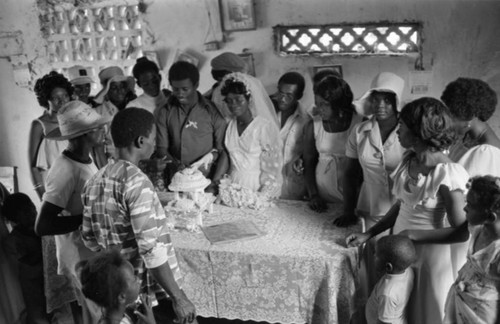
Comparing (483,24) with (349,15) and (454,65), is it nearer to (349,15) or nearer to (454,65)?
(454,65)

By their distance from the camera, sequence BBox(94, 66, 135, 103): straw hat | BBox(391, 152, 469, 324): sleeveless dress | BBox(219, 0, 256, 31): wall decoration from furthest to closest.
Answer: BBox(219, 0, 256, 31): wall decoration → BBox(94, 66, 135, 103): straw hat → BBox(391, 152, 469, 324): sleeveless dress

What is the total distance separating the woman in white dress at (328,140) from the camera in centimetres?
304

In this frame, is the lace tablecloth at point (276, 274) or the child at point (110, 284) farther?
the lace tablecloth at point (276, 274)

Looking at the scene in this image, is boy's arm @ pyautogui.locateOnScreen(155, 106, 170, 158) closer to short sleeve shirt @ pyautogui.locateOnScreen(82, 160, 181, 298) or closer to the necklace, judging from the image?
short sleeve shirt @ pyautogui.locateOnScreen(82, 160, 181, 298)

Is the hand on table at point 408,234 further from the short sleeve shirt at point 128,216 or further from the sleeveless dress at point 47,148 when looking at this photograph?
the sleeveless dress at point 47,148

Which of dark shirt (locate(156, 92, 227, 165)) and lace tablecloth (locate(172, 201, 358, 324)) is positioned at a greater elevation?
dark shirt (locate(156, 92, 227, 165))

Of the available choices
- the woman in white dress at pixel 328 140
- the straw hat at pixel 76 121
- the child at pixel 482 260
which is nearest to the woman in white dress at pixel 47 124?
the straw hat at pixel 76 121

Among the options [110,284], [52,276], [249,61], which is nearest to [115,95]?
[249,61]

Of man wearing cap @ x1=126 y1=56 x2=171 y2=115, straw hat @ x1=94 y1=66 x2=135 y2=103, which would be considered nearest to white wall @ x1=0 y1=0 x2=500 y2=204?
straw hat @ x1=94 y1=66 x2=135 y2=103

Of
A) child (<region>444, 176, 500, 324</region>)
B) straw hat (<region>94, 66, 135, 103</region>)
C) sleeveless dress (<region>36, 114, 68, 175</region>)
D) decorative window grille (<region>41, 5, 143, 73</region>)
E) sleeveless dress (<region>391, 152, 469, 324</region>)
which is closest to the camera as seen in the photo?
child (<region>444, 176, 500, 324</region>)

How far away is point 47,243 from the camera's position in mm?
3041

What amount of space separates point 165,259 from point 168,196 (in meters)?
1.34

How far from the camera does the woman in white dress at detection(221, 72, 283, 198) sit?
3.32 m

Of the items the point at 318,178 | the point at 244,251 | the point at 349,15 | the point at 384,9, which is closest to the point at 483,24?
the point at 384,9
